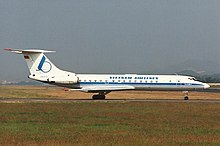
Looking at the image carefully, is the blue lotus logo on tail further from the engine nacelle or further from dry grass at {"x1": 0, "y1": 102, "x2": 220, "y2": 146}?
dry grass at {"x1": 0, "y1": 102, "x2": 220, "y2": 146}

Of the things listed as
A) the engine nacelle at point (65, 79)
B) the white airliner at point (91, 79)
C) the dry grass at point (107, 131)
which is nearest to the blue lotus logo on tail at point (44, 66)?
the white airliner at point (91, 79)

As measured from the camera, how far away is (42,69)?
191 ft

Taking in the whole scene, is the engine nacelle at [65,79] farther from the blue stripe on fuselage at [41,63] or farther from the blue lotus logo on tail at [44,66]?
the blue stripe on fuselage at [41,63]

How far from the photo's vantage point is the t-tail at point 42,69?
57844mm

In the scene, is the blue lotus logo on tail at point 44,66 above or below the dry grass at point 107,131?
above

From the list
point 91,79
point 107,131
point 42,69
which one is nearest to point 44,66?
point 42,69

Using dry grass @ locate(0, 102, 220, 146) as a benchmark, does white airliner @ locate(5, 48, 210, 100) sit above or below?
above

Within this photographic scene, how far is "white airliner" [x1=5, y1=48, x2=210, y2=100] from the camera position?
58.0 meters

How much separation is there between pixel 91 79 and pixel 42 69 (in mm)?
6072

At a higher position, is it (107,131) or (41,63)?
(41,63)

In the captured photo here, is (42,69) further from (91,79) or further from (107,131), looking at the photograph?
(107,131)


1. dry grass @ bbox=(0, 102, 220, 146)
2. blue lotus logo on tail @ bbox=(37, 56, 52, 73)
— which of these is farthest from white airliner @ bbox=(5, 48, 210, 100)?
dry grass @ bbox=(0, 102, 220, 146)

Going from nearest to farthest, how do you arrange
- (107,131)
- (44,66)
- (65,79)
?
(107,131)
(65,79)
(44,66)

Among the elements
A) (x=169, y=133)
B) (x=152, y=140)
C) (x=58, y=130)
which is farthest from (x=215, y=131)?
(x=58, y=130)
